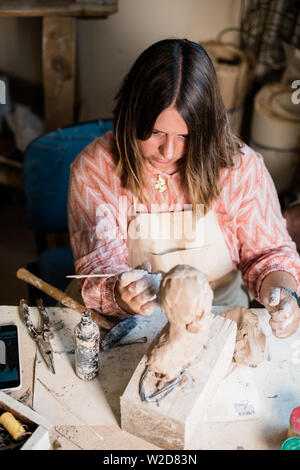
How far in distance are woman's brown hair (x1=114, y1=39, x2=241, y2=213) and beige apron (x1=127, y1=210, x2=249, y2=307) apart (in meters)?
0.14

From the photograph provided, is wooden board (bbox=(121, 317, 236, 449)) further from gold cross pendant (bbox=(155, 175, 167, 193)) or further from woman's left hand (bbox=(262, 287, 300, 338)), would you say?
gold cross pendant (bbox=(155, 175, 167, 193))

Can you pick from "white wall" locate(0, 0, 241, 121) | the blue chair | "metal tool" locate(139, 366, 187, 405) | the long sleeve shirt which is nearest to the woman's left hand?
the long sleeve shirt

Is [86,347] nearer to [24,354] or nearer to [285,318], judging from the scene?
[24,354]

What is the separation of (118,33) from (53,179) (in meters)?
1.72

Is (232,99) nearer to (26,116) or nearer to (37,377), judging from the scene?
(26,116)

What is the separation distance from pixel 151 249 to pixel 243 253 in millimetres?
361

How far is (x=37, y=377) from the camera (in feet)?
5.26

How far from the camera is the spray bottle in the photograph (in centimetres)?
151

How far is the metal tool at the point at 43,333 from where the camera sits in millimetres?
1654

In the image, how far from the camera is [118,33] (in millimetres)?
3652

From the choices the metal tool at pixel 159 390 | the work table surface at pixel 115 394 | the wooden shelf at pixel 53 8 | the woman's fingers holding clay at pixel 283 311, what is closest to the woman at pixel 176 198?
the woman's fingers holding clay at pixel 283 311

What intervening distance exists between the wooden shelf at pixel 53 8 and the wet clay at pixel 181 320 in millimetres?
2158

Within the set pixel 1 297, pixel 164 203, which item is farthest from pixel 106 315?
pixel 1 297

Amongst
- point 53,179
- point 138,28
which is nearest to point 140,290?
point 53,179
